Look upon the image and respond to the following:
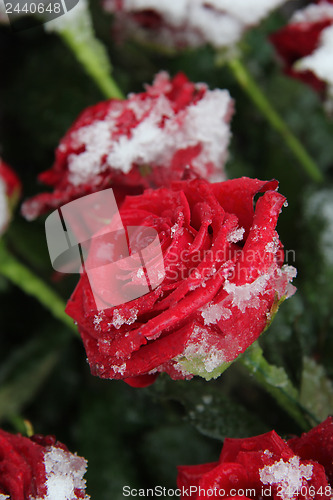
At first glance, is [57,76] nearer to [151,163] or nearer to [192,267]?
[151,163]

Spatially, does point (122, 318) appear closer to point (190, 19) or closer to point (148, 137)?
point (148, 137)

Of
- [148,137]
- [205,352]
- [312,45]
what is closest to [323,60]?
[312,45]

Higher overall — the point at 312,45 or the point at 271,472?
the point at 312,45

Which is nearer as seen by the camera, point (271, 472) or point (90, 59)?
point (271, 472)

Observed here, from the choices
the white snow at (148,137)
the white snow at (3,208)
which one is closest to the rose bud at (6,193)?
the white snow at (3,208)

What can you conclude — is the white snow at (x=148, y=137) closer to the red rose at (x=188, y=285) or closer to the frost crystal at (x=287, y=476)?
the red rose at (x=188, y=285)

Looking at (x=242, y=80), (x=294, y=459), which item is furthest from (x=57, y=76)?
(x=294, y=459)

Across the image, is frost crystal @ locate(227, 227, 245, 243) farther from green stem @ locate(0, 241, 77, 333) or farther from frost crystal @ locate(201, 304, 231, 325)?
green stem @ locate(0, 241, 77, 333)
